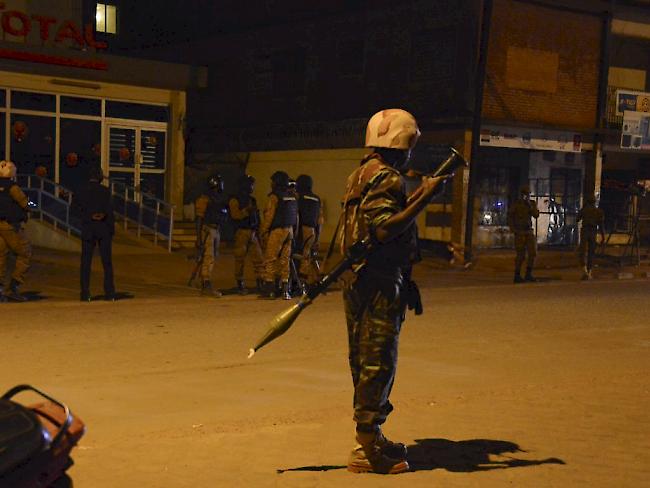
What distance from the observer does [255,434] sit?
6.54 meters

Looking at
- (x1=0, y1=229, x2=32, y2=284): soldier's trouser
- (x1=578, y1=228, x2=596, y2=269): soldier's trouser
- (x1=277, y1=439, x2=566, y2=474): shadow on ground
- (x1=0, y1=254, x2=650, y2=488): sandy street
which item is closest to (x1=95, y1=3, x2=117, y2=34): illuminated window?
(x1=578, y1=228, x2=596, y2=269): soldier's trouser

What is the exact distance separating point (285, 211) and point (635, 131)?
50.1 ft

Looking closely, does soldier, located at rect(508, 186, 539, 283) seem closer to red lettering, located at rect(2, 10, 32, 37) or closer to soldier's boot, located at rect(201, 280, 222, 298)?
soldier's boot, located at rect(201, 280, 222, 298)

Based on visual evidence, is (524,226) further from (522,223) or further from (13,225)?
(13,225)

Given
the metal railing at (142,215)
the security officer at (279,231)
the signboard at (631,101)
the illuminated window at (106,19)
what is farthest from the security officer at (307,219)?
the illuminated window at (106,19)

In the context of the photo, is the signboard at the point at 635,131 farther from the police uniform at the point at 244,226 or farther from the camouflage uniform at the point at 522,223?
the police uniform at the point at 244,226

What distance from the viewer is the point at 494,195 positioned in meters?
27.2

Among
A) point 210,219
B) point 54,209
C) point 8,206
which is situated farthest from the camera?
point 54,209

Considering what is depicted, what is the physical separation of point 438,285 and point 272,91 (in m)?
14.7

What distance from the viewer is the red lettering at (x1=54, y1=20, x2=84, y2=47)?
24359 mm

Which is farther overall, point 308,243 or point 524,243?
point 524,243

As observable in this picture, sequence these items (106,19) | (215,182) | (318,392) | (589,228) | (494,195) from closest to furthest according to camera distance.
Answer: (318,392), (215,182), (589,228), (494,195), (106,19)

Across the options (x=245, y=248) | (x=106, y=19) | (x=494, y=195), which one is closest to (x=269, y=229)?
(x=245, y=248)

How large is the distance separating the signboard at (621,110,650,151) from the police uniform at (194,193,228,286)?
15275 millimetres
